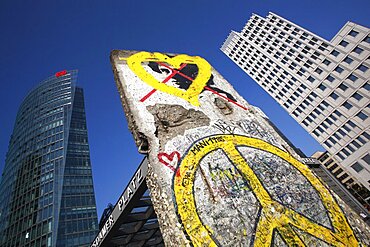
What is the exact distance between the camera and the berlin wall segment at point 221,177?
193cm

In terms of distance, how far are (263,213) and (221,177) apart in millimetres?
516

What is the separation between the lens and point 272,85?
1508 inches

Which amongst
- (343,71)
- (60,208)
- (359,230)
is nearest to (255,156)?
(359,230)

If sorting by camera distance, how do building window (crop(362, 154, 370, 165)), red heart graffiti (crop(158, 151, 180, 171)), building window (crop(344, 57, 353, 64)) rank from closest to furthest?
red heart graffiti (crop(158, 151, 180, 171)) → building window (crop(362, 154, 370, 165)) → building window (crop(344, 57, 353, 64))

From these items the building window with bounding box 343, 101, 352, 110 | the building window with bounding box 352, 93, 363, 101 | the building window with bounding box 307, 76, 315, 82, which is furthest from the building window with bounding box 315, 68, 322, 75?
the building window with bounding box 352, 93, 363, 101

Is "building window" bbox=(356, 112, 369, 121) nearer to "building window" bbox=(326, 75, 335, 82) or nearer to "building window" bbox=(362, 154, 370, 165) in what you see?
"building window" bbox=(362, 154, 370, 165)

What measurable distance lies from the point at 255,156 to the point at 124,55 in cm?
291

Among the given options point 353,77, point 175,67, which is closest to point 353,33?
point 353,77

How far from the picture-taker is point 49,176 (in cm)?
3541

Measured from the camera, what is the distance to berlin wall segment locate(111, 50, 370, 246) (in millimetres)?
1930

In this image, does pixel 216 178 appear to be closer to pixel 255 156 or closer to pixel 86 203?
pixel 255 156

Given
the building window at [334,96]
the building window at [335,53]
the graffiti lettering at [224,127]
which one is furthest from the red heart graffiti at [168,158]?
the building window at [335,53]

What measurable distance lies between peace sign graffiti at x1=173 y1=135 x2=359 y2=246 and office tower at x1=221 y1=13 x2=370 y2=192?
2641 cm

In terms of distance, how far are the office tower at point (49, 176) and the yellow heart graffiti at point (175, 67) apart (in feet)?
107
